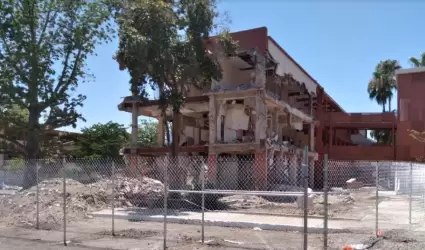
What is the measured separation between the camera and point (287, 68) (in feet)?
116

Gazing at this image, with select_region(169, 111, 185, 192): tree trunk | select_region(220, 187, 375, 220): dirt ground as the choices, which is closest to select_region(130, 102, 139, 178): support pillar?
select_region(169, 111, 185, 192): tree trunk

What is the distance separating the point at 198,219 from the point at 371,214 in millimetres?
6894

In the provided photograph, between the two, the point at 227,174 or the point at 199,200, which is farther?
the point at 227,174

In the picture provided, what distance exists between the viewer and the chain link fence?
12.9 meters

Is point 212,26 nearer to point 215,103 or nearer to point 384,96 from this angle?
point 215,103

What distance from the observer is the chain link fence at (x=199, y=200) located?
12883mm

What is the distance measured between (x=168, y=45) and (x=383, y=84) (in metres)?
45.1

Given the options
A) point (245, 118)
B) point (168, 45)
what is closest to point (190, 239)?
point (168, 45)

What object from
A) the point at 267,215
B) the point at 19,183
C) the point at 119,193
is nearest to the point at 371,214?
the point at 267,215

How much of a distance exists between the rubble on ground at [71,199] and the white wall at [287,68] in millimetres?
12890

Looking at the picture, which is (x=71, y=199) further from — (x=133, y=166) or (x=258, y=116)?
(x=258, y=116)

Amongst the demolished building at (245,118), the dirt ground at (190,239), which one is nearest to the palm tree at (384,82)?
the demolished building at (245,118)

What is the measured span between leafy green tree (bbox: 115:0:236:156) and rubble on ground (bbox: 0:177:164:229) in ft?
10.0

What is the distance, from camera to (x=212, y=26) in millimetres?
24500
